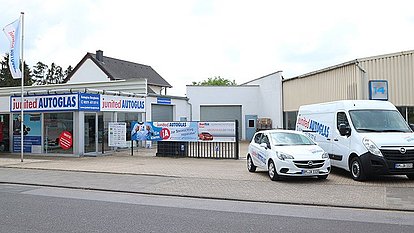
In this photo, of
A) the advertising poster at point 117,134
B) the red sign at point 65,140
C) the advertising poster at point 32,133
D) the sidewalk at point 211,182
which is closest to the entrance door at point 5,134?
the advertising poster at point 32,133

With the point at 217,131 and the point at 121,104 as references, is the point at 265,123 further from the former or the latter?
the point at 217,131

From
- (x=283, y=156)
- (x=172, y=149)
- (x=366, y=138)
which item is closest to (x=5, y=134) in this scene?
(x=172, y=149)

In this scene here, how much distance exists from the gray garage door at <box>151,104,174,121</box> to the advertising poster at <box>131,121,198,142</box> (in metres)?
6.77

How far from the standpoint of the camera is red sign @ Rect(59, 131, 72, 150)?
21.3 meters

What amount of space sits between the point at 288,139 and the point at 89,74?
3890 cm

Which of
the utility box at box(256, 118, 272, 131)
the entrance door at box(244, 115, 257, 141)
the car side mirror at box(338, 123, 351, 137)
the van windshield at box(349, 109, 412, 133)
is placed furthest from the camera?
the entrance door at box(244, 115, 257, 141)

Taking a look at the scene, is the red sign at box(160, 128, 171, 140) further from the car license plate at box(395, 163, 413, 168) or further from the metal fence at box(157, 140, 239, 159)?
the car license plate at box(395, 163, 413, 168)

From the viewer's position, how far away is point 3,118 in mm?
24828

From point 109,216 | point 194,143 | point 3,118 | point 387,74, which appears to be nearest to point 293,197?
point 109,216

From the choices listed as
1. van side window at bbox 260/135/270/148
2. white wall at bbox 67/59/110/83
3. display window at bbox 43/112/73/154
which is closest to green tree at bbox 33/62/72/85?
white wall at bbox 67/59/110/83

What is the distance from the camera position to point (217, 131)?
19281 mm

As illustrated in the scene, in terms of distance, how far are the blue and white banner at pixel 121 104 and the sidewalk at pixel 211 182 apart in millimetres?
4773

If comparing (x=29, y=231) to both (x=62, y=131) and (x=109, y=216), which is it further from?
(x=62, y=131)

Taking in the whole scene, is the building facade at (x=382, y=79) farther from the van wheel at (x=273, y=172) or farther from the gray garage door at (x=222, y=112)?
the gray garage door at (x=222, y=112)
